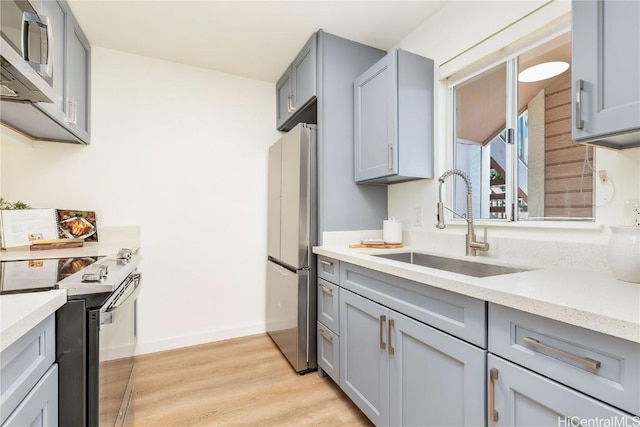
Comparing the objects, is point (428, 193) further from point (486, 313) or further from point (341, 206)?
point (486, 313)

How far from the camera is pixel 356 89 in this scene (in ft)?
7.01

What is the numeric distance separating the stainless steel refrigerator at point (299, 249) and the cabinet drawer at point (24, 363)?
139 centimetres

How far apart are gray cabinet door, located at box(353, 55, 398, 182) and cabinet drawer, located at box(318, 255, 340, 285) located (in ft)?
2.07

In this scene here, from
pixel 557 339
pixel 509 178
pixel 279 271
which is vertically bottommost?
pixel 279 271

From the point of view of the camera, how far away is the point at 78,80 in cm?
205

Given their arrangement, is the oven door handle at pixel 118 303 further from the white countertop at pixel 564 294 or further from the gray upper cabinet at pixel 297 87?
the gray upper cabinet at pixel 297 87

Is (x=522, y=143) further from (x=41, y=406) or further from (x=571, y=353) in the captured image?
(x=41, y=406)

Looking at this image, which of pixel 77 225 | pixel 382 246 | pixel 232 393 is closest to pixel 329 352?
pixel 232 393

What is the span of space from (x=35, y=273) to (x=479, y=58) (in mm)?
2302

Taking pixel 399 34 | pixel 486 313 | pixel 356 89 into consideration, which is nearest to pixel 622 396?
pixel 486 313

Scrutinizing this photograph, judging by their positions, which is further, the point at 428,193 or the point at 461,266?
the point at 428,193

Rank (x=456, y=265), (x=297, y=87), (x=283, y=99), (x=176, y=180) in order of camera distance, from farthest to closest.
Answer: (x=283, y=99)
(x=176, y=180)
(x=297, y=87)
(x=456, y=265)

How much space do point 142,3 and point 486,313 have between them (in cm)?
246

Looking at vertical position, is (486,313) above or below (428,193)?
below
